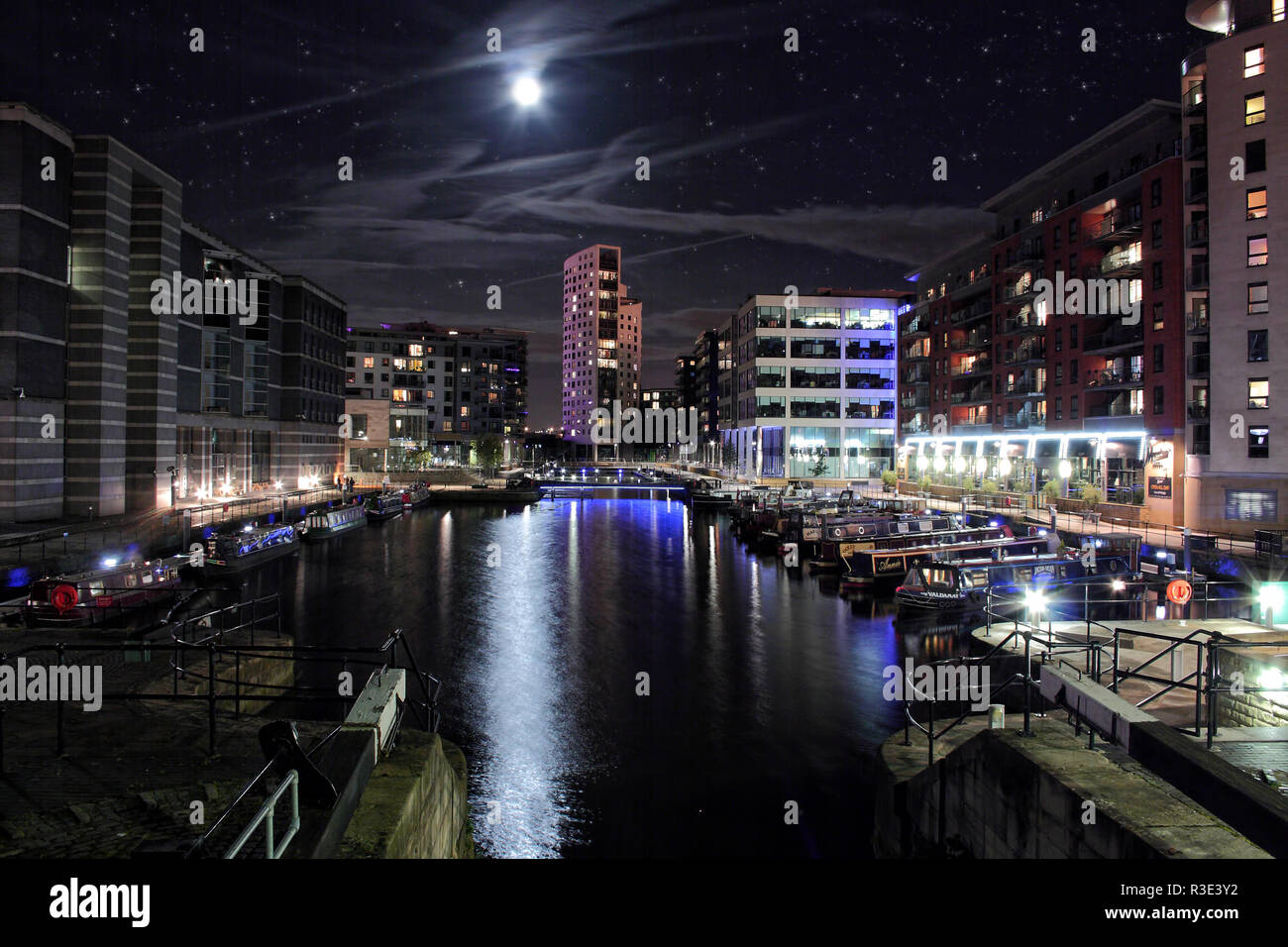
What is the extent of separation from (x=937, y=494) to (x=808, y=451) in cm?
2754

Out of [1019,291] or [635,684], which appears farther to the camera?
[1019,291]

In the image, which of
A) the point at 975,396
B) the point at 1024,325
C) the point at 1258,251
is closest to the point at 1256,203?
the point at 1258,251

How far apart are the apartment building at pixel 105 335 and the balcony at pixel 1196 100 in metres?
61.4

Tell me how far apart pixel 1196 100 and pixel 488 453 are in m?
91.6

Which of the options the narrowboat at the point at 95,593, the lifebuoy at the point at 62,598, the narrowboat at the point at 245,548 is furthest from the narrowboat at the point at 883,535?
the lifebuoy at the point at 62,598

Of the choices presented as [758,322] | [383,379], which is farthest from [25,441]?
[383,379]

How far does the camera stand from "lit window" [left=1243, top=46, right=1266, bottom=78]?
3897 cm

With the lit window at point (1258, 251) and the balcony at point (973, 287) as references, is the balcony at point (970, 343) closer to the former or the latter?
the balcony at point (973, 287)

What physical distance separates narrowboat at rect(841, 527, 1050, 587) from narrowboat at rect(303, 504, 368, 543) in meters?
36.0

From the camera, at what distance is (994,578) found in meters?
29.3

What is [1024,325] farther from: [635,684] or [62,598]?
[62,598]
